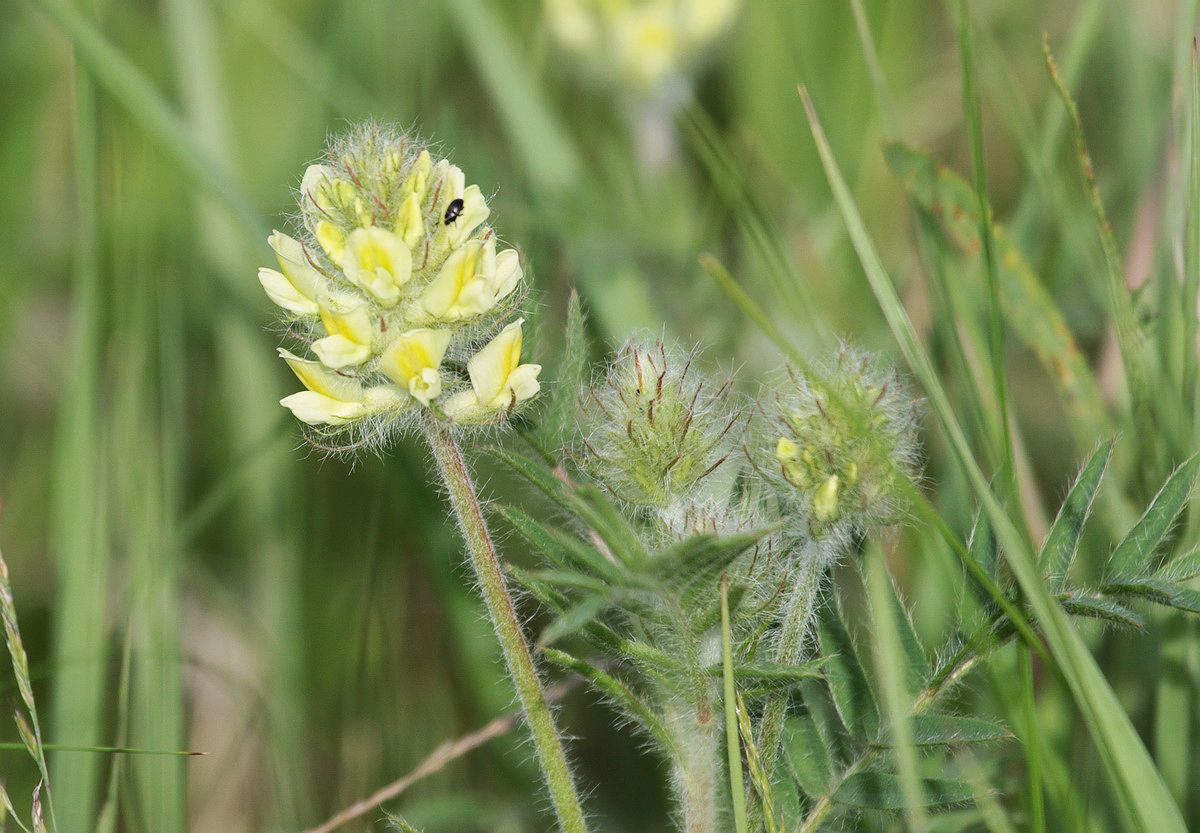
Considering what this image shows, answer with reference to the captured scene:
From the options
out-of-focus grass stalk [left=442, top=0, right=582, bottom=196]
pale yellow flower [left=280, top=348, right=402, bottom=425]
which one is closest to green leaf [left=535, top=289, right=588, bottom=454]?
pale yellow flower [left=280, top=348, right=402, bottom=425]

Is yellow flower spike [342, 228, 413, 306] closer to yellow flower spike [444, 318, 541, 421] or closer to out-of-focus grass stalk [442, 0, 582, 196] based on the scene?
yellow flower spike [444, 318, 541, 421]

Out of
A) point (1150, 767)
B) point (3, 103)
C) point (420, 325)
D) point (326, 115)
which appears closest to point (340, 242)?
point (420, 325)

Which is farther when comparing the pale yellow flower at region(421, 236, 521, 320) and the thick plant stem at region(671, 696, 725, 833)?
the thick plant stem at region(671, 696, 725, 833)

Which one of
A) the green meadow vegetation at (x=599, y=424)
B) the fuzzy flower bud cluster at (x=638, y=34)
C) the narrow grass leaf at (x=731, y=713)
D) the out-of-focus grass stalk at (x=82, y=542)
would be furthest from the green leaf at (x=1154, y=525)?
the fuzzy flower bud cluster at (x=638, y=34)

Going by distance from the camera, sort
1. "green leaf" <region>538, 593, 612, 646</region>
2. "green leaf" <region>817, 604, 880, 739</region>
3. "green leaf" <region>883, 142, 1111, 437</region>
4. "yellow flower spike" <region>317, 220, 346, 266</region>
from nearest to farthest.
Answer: "green leaf" <region>538, 593, 612, 646</region> < "yellow flower spike" <region>317, 220, 346, 266</region> < "green leaf" <region>817, 604, 880, 739</region> < "green leaf" <region>883, 142, 1111, 437</region>

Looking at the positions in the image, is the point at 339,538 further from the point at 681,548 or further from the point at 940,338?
the point at 681,548

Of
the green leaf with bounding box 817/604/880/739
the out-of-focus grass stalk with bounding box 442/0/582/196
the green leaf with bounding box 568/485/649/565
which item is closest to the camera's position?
the green leaf with bounding box 568/485/649/565

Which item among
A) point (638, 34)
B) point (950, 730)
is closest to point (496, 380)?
point (950, 730)
